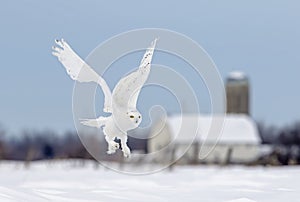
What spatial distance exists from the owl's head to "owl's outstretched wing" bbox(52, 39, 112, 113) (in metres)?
0.23

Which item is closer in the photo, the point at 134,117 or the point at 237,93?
the point at 134,117

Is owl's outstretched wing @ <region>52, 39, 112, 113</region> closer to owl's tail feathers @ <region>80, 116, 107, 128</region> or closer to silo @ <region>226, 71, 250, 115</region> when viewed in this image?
owl's tail feathers @ <region>80, 116, 107, 128</region>

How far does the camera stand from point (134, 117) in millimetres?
7215

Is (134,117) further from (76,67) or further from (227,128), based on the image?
(227,128)

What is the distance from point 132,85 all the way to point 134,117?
39 cm

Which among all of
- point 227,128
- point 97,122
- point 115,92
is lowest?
point 227,128

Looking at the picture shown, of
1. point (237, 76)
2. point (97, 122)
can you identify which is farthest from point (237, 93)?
point (97, 122)

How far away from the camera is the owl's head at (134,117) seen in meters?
7.19

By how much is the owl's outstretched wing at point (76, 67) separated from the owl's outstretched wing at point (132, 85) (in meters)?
0.12

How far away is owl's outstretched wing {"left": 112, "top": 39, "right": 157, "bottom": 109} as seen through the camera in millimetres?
6961

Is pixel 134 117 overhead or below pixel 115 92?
below

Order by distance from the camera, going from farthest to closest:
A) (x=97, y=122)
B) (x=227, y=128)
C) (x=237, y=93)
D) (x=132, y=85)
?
(x=237, y=93) → (x=227, y=128) → (x=97, y=122) → (x=132, y=85)

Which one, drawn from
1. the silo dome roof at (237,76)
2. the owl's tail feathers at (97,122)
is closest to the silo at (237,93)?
the silo dome roof at (237,76)

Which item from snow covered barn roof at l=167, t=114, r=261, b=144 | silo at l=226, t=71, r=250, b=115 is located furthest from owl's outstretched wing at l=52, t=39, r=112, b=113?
silo at l=226, t=71, r=250, b=115
